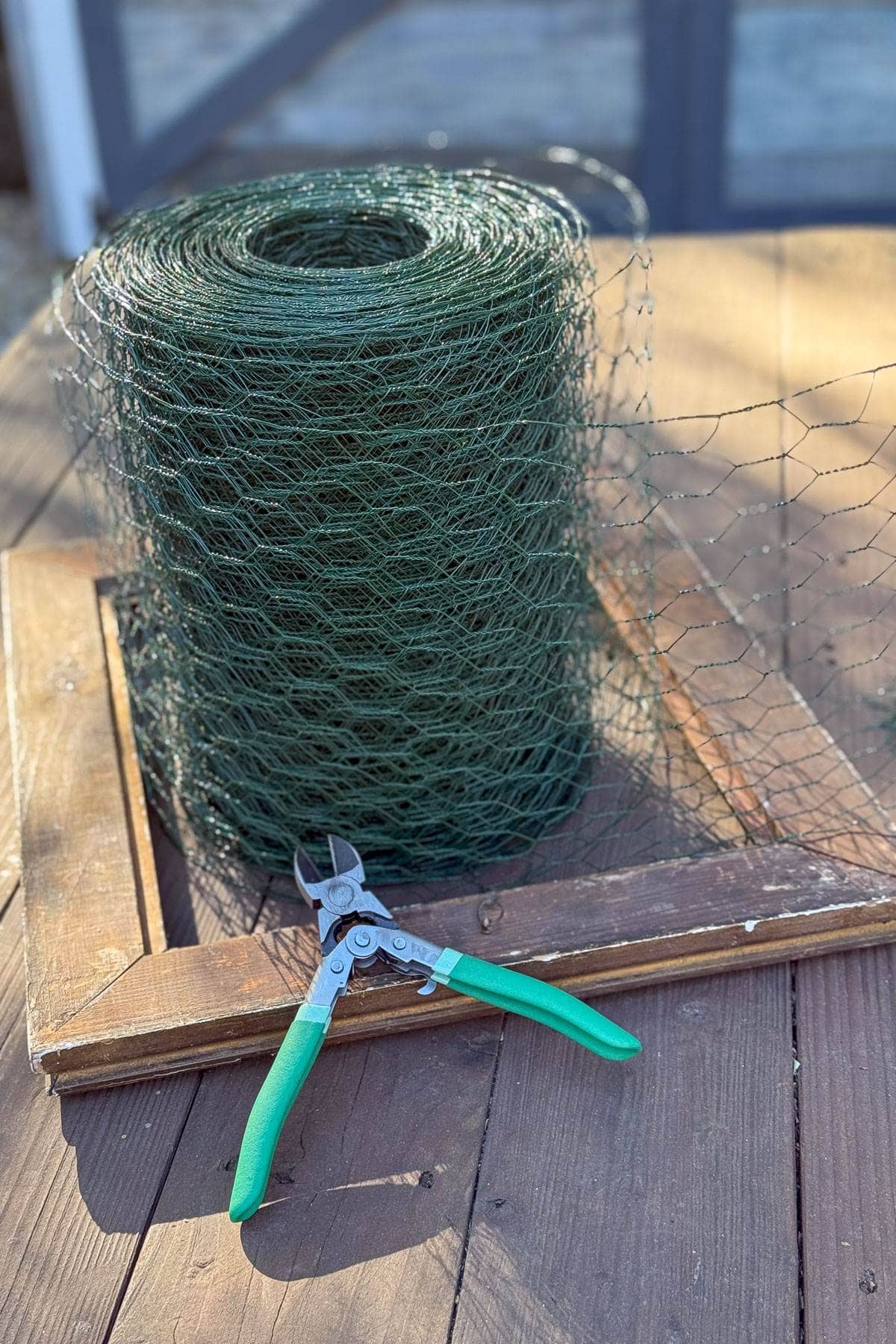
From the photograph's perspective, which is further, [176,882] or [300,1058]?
[176,882]

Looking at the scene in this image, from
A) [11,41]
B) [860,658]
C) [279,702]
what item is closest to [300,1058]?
[279,702]

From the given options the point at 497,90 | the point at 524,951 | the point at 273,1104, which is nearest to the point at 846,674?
the point at 524,951

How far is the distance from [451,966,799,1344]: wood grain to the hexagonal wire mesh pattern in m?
0.21

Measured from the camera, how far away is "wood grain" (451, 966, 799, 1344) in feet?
2.62

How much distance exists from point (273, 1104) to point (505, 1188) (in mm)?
167

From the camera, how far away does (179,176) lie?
3.27 m

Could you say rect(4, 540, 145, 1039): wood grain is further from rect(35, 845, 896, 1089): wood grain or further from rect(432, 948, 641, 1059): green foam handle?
rect(432, 948, 641, 1059): green foam handle

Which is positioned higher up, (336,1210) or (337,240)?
(337,240)

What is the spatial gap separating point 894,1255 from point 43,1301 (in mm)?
542

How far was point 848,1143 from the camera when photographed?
0.89 m

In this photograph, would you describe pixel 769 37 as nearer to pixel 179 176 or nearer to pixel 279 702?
pixel 179 176

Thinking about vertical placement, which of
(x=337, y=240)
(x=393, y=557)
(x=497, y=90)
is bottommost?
(x=497, y=90)

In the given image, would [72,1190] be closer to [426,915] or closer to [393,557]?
[426,915]

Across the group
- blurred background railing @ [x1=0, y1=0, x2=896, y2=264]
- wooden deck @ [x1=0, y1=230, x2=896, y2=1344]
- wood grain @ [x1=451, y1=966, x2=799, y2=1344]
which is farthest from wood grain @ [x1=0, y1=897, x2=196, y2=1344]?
blurred background railing @ [x1=0, y1=0, x2=896, y2=264]
